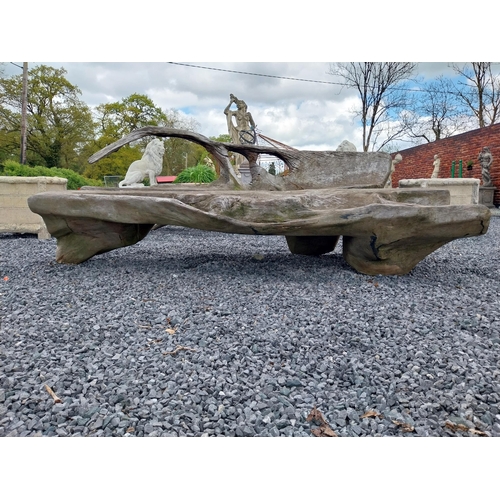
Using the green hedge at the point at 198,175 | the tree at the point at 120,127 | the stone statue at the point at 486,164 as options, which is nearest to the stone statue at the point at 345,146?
the green hedge at the point at 198,175

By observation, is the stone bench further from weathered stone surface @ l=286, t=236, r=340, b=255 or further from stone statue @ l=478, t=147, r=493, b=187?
stone statue @ l=478, t=147, r=493, b=187

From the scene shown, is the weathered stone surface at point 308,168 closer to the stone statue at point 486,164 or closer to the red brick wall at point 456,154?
the stone statue at point 486,164

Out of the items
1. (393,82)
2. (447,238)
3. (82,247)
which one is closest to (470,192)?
(447,238)

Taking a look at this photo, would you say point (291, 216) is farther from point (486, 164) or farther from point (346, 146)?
point (486, 164)

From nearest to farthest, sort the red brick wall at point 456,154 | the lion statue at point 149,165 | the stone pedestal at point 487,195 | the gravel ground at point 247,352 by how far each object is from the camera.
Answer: the gravel ground at point 247,352, the lion statue at point 149,165, the stone pedestal at point 487,195, the red brick wall at point 456,154

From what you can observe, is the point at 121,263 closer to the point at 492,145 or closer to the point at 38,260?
the point at 38,260

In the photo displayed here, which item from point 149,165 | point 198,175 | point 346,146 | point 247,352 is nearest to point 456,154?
point 346,146

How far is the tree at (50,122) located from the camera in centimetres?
1567

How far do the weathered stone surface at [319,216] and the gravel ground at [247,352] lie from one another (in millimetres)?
226

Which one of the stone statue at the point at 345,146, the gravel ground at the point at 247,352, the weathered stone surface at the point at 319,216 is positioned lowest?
the gravel ground at the point at 247,352

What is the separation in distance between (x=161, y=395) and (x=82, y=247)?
2.02m

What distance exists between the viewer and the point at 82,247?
2.91 meters

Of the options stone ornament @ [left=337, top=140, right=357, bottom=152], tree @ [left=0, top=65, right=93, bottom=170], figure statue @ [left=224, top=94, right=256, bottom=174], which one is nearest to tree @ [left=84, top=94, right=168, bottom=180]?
tree @ [left=0, top=65, right=93, bottom=170]

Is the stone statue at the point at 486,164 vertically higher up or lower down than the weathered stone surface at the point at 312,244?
higher up
